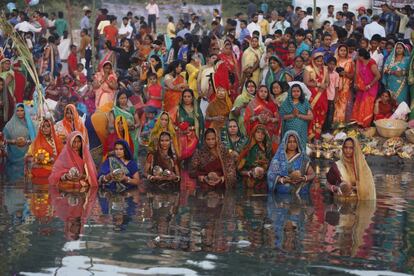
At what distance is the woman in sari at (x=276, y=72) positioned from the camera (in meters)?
18.7

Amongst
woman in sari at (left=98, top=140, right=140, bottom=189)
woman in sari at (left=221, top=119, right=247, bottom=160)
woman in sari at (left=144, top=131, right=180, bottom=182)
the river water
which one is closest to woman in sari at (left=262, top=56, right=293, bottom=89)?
woman in sari at (left=221, top=119, right=247, bottom=160)

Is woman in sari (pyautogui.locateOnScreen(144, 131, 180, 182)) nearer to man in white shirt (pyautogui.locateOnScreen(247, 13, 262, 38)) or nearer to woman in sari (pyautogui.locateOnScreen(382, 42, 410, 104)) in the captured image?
woman in sari (pyautogui.locateOnScreen(382, 42, 410, 104))

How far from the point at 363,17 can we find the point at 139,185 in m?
9.35

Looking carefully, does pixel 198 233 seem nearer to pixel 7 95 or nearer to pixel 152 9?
pixel 7 95

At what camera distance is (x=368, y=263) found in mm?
9938

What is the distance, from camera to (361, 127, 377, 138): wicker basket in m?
18.4

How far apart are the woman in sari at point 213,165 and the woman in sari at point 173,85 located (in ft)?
11.5

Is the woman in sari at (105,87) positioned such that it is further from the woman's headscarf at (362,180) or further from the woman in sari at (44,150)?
the woman's headscarf at (362,180)

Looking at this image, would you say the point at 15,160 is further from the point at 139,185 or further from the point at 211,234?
the point at 211,234

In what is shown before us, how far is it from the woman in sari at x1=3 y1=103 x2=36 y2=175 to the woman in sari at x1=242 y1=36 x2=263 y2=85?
4397mm

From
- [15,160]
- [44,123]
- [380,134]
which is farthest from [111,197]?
[380,134]

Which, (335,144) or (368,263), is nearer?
(368,263)

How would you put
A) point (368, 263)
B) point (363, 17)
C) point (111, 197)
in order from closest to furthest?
point (368, 263) < point (111, 197) < point (363, 17)

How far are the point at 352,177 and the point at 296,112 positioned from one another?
9.16 ft
